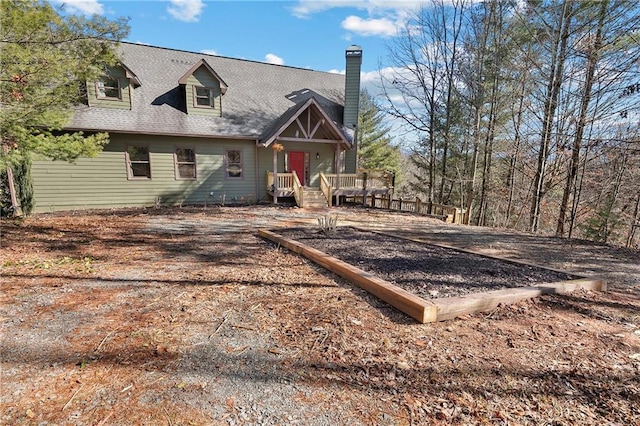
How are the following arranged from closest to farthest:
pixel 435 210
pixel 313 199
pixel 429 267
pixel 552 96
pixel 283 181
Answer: pixel 429 267, pixel 552 96, pixel 313 199, pixel 283 181, pixel 435 210

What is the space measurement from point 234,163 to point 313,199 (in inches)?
151

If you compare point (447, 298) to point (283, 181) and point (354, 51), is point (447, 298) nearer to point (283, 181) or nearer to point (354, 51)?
point (283, 181)

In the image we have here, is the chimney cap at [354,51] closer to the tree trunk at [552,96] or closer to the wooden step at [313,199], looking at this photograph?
the wooden step at [313,199]

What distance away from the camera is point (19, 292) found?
3602 mm

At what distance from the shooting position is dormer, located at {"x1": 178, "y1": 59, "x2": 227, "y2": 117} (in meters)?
12.7

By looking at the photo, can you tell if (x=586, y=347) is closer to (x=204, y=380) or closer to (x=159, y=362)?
(x=204, y=380)

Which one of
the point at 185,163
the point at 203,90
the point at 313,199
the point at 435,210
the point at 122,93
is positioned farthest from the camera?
the point at 435,210

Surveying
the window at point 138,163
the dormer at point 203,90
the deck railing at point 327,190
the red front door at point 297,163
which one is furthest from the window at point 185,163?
the deck railing at point 327,190

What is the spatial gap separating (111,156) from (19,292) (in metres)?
9.64

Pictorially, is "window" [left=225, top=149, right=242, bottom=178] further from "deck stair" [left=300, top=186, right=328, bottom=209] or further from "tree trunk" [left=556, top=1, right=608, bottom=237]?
"tree trunk" [left=556, top=1, right=608, bottom=237]

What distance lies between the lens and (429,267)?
4.29 meters

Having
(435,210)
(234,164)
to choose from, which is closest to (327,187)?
(234,164)

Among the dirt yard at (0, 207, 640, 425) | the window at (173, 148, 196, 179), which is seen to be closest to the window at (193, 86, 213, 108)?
the window at (173, 148, 196, 179)

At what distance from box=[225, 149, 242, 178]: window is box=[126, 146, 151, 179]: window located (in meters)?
3.08
